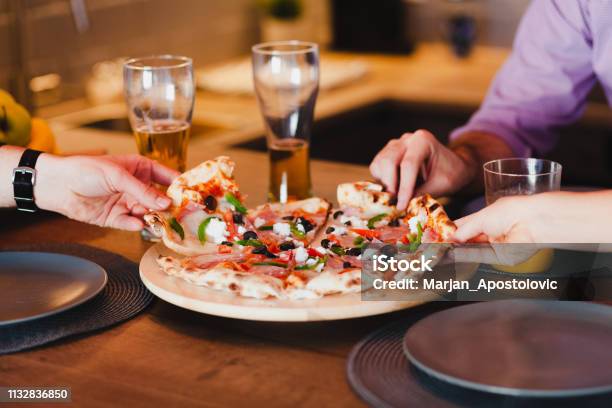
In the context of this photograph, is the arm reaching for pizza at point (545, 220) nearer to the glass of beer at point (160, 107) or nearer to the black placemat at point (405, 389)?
the black placemat at point (405, 389)

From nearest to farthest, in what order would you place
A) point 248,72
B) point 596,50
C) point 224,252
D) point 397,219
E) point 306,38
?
1. point 224,252
2. point 397,219
3. point 596,50
4. point 248,72
5. point 306,38

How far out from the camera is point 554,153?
10.1ft

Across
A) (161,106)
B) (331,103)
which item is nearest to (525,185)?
(161,106)

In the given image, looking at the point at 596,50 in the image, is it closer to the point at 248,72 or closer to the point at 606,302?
the point at 606,302

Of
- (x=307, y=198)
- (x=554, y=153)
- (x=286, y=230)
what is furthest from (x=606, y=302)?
(x=554, y=153)

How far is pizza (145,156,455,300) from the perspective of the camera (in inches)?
45.8

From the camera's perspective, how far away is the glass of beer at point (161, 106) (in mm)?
1521

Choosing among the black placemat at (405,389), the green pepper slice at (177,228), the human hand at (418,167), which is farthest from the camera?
the human hand at (418,167)

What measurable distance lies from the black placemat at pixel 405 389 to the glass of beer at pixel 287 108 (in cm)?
60

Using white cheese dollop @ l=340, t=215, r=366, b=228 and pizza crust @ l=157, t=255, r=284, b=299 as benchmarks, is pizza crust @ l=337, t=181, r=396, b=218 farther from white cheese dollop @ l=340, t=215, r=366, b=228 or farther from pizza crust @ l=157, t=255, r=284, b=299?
pizza crust @ l=157, t=255, r=284, b=299

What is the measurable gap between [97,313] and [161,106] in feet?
1.50

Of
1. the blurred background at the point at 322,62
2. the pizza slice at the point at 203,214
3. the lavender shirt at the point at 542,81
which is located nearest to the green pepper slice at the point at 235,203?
the pizza slice at the point at 203,214

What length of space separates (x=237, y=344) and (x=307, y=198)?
22.0 inches

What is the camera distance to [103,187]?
1.40 metres
